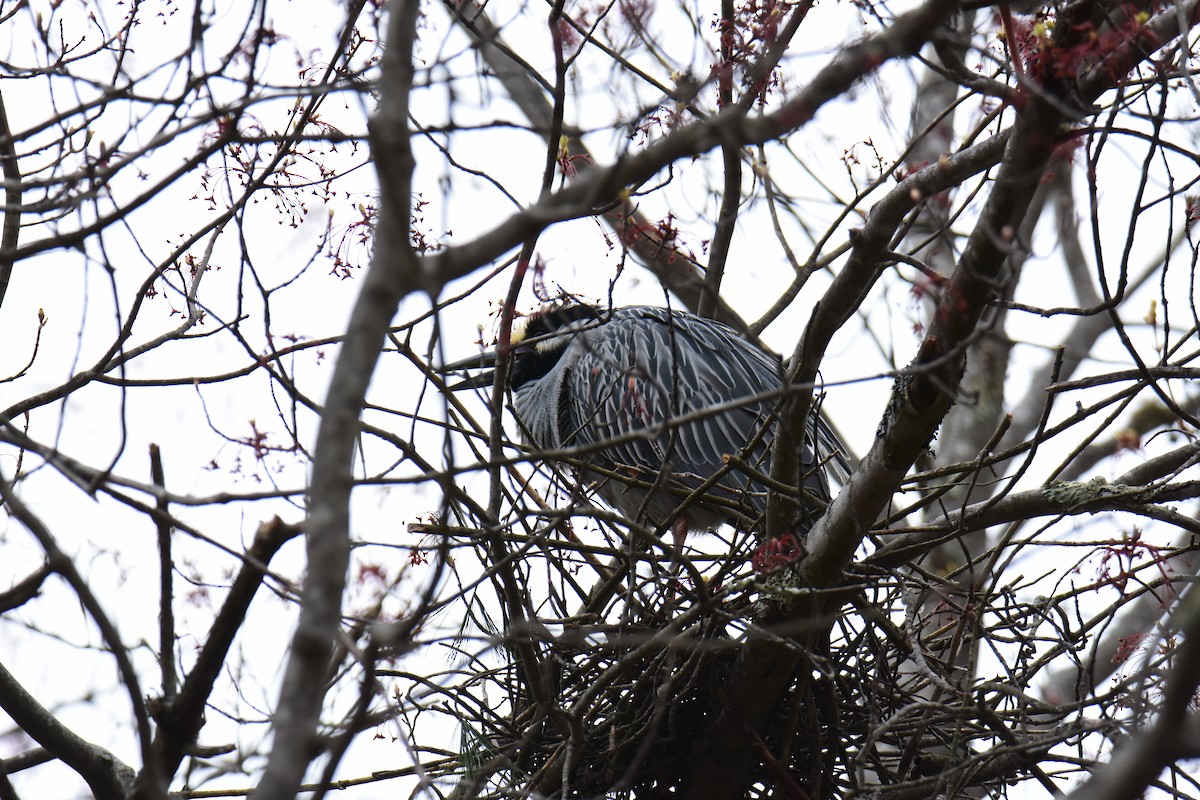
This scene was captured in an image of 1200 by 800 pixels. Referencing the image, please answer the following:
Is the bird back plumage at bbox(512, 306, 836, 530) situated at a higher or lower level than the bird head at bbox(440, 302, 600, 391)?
lower

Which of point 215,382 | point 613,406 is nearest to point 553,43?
point 215,382

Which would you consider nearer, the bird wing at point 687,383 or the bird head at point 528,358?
the bird wing at point 687,383

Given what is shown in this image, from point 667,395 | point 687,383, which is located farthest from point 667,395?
point 687,383

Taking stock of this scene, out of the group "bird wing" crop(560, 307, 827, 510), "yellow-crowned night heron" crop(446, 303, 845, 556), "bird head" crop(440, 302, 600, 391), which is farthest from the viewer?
"bird head" crop(440, 302, 600, 391)

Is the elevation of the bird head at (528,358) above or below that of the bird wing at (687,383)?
above

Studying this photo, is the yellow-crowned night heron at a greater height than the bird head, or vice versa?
the bird head

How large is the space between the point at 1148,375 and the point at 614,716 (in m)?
2.05

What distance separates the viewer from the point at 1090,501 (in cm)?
381

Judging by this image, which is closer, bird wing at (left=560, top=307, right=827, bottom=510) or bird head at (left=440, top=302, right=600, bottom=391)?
bird wing at (left=560, top=307, right=827, bottom=510)

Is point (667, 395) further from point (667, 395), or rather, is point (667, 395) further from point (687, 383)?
point (687, 383)

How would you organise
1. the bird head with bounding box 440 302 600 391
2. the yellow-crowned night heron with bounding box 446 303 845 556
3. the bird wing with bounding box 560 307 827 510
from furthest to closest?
1. the bird head with bounding box 440 302 600 391
2. the bird wing with bounding box 560 307 827 510
3. the yellow-crowned night heron with bounding box 446 303 845 556

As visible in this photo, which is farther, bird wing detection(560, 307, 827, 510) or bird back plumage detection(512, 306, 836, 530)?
bird wing detection(560, 307, 827, 510)

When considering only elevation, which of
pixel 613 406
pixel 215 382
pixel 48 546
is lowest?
pixel 48 546

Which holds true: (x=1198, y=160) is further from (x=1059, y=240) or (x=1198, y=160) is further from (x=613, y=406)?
(x=613, y=406)
